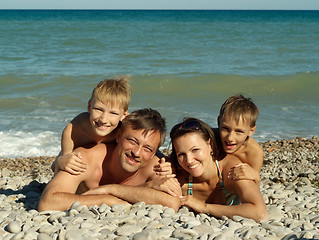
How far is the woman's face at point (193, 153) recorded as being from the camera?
4840mm

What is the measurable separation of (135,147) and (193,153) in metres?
0.61

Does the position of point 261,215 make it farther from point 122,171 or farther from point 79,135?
point 79,135

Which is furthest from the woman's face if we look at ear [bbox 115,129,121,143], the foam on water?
the foam on water

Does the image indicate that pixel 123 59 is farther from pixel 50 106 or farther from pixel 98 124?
pixel 98 124

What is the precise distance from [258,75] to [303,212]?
13.8 m

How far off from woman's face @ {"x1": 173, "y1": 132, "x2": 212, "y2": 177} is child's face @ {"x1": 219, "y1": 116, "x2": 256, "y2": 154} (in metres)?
0.34

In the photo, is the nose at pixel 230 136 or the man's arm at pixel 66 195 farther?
the nose at pixel 230 136

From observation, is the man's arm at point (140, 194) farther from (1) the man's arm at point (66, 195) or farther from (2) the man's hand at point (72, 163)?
(2) the man's hand at point (72, 163)

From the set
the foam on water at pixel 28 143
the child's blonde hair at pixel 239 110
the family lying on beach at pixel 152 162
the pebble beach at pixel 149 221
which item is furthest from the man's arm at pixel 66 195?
the foam on water at pixel 28 143

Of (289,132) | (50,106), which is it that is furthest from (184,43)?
(289,132)

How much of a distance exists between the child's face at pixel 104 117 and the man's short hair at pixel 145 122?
0.10 m

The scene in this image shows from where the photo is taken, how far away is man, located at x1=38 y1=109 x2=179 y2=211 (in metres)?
4.71

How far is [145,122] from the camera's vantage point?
16.2ft

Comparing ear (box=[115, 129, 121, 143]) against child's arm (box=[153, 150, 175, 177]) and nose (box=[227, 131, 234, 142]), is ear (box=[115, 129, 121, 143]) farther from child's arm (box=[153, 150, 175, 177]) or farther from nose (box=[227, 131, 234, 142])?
nose (box=[227, 131, 234, 142])
